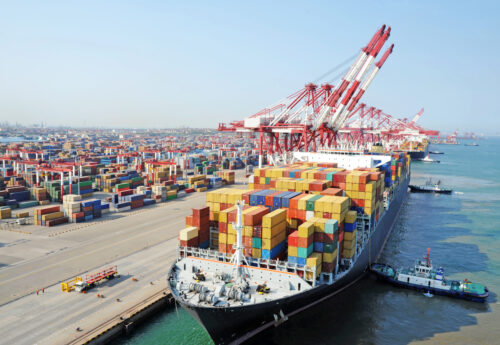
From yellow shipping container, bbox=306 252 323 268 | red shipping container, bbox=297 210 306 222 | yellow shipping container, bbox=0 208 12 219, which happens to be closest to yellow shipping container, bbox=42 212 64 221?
yellow shipping container, bbox=0 208 12 219

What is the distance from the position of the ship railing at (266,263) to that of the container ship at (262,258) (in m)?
0.06

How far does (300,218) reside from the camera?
24281 mm

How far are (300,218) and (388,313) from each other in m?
9.95

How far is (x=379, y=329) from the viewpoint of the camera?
23.6 m

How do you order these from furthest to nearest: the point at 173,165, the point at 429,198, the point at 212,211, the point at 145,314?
the point at 173,165, the point at 429,198, the point at 212,211, the point at 145,314

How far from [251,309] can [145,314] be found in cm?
920

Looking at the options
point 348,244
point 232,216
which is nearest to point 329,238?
point 348,244

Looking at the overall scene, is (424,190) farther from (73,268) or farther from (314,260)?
(73,268)

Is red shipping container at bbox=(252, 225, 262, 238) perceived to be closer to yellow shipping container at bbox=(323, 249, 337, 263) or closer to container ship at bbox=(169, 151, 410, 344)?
container ship at bbox=(169, 151, 410, 344)

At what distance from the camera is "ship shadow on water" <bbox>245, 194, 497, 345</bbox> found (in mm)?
22203

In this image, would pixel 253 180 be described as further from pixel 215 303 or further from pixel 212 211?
pixel 215 303

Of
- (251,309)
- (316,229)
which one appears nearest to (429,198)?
(316,229)

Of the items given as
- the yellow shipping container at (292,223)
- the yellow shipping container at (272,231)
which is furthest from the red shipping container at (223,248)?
the yellow shipping container at (292,223)

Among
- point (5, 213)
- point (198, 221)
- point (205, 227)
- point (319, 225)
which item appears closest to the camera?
point (319, 225)
